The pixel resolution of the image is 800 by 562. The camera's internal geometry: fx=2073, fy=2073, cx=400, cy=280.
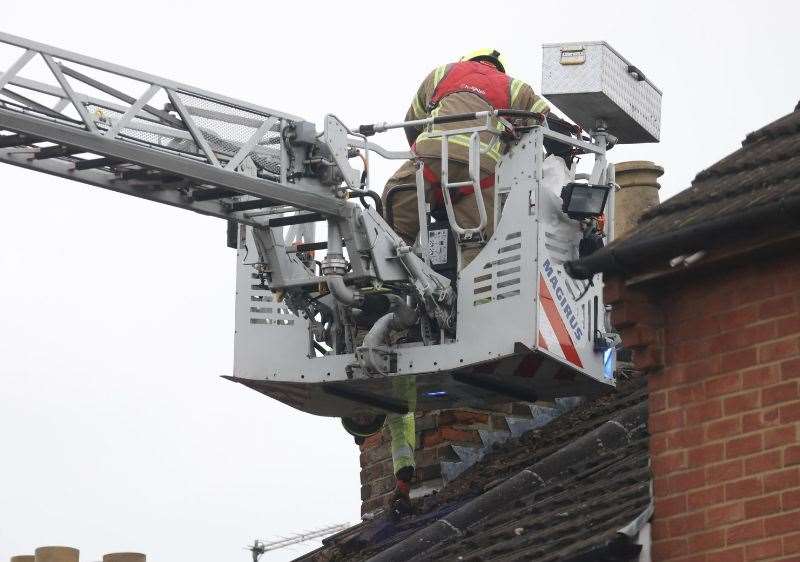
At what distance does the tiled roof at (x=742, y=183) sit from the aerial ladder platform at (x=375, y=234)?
3204 millimetres

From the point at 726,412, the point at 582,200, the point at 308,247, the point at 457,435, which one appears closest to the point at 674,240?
the point at 726,412

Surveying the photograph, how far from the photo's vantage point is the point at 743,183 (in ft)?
27.2

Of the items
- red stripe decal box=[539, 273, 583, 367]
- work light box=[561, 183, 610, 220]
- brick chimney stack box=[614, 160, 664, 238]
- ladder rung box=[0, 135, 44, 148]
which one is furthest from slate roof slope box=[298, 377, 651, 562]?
ladder rung box=[0, 135, 44, 148]

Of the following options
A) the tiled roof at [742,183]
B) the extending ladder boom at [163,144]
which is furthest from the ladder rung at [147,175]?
the tiled roof at [742,183]

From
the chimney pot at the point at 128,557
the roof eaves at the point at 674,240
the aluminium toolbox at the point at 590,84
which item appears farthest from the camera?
the aluminium toolbox at the point at 590,84

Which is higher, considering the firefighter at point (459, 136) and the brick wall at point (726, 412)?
the firefighter at point (459, 136)

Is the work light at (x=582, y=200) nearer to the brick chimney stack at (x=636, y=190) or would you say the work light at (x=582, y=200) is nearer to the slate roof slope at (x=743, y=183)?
the slate roof slope at (x=743, y=183)

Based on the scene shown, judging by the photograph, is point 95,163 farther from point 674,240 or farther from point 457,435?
point 674,240

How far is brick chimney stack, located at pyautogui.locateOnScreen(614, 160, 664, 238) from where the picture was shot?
621 inches

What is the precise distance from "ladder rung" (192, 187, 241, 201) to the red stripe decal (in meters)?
1.86

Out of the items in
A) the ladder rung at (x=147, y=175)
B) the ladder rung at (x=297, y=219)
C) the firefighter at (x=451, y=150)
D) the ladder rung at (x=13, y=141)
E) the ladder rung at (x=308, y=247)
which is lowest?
the ladder rung at (x=308, y=247)

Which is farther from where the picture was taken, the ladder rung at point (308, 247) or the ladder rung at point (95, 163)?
the ladder rung at point (308, 247)

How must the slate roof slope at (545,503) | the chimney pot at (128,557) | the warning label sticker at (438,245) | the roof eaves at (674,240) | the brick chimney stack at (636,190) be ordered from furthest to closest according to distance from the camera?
1. the brick chimney stack at (636,190)
2. the warning label sticker at (438,245)
3. the chimney pot at (128,557)
4. the slate roof slope at (545,503)
5. the roof eaves at (674,240)

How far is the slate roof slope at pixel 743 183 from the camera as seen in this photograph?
8.02 metres
